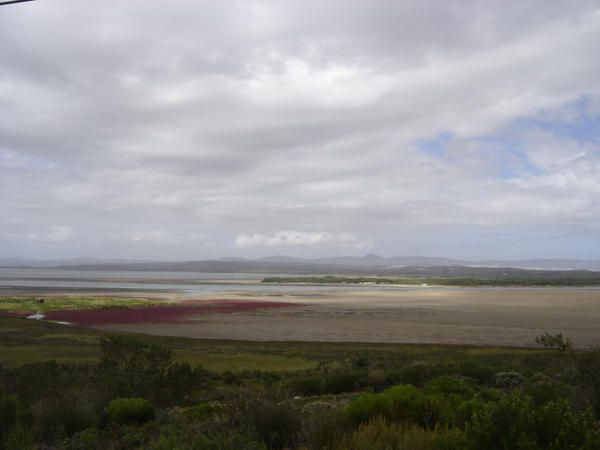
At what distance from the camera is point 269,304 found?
5716cm

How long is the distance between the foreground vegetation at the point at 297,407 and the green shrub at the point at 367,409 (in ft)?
0.06

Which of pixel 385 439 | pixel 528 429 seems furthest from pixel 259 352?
pixel 528 429

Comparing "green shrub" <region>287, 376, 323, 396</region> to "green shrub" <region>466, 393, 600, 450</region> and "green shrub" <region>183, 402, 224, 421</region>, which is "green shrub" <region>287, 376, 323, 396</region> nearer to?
"green shrub" <region>183, 402, 224, 421</region>

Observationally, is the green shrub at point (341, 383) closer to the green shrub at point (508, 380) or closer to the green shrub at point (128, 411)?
the green shrub at point (508, 380)

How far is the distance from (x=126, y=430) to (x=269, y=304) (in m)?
48.9

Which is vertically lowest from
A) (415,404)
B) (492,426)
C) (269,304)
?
(269,304)

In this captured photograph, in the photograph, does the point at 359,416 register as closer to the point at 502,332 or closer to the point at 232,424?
the point at 232,424

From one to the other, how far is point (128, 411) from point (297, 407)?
3.03 m

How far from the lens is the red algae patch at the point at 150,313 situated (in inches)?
1670

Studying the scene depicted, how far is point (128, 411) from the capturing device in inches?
360

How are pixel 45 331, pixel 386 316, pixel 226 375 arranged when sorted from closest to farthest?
pixel 226 375, pixel 45 331, pixel 386 316

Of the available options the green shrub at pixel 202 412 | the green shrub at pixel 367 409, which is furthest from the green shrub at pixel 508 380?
the green shrub at pixel 202 412

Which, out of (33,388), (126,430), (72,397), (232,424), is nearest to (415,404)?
(232,424)

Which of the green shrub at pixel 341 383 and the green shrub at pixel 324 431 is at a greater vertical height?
the green shrub at pixel 324 431
